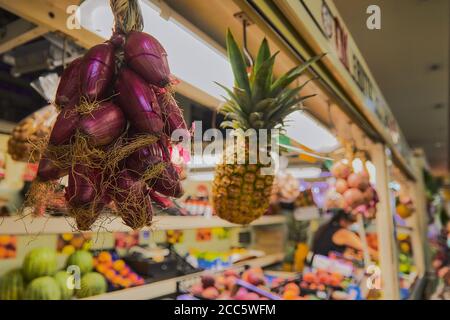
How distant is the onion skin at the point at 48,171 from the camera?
0.74 meters

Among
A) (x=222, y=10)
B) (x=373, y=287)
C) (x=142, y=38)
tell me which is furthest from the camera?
(x=373, y=287)

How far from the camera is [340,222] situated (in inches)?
131

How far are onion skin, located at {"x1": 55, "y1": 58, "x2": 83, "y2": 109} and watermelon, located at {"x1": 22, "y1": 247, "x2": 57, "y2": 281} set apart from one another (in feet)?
5.79

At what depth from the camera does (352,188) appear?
7.82 feet

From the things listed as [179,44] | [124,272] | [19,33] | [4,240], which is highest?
[19,33]

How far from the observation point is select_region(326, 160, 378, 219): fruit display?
7.77 feet

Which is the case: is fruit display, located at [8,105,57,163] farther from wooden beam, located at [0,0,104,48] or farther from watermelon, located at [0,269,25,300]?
wooden beam, located at [0,0,104,48]

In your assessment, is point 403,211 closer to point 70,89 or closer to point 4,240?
point 4,240

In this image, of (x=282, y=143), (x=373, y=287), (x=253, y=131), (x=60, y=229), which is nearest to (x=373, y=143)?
(x=373, y=287)

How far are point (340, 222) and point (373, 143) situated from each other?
79 cm

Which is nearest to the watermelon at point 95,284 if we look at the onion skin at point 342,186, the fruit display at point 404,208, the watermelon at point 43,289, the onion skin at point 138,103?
the watermelon at point 43,289

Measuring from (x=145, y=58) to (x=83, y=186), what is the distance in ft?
0.97

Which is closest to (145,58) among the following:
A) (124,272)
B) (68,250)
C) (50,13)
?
(50,13)

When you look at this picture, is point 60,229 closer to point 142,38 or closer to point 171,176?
point 171,176
